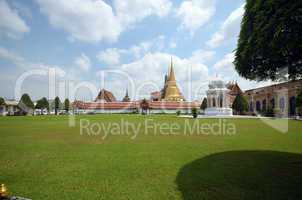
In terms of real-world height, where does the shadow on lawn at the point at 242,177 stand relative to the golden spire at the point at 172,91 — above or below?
below

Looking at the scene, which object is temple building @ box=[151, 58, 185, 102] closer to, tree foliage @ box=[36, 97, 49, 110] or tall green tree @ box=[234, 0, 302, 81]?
tree foliage @ box=[36, 97, 49, 110]

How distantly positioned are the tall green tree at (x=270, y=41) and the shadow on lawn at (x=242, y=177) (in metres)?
3.09

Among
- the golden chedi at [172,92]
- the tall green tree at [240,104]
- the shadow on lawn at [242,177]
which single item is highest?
the golden chedi at [172,92]

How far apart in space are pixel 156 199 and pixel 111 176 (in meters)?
1.98

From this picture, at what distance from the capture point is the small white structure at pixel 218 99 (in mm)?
48344

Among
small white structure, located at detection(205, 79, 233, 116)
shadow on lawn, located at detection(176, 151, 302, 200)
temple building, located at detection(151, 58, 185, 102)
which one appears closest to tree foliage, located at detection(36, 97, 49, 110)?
temple building, located at detection(151, 58, 185, 102)

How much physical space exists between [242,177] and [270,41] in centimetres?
380

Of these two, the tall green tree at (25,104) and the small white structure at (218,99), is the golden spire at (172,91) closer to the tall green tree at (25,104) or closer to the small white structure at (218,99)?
the small white structure at (218,99)

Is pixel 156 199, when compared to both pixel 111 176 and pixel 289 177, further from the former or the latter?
pixel 289 177

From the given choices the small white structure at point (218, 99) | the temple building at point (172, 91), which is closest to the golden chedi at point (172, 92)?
the temple building at point (172, 91)

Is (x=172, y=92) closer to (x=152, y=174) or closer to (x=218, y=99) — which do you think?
(x=218, y=99)

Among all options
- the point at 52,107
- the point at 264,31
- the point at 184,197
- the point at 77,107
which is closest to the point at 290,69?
the point at 264,31

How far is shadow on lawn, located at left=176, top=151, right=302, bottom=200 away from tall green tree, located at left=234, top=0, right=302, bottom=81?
3092mm

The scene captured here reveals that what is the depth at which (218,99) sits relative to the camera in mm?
49250
